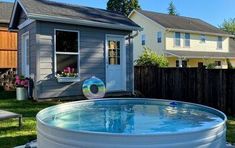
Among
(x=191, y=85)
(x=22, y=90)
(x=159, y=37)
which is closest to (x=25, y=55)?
(x=22, y=90)

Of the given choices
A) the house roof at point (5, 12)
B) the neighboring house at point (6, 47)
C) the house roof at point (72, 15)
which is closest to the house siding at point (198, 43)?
the house roof at point (5, 12)

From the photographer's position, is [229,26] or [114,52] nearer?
[114,52]

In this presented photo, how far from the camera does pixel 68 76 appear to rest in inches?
436

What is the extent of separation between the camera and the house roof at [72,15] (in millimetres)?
10512

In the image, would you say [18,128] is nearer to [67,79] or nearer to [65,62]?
[67,79]

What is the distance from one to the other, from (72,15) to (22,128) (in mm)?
5775

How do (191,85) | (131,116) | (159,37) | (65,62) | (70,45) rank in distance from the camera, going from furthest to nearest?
(159,37)
(70,45)
(65,62)
(191,85)
(131,116)

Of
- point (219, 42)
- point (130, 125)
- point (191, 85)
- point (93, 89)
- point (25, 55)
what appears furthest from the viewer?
point (219, 42)

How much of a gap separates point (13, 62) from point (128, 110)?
13384 mm

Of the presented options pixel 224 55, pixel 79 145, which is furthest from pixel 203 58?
Answer: pixel 79 145

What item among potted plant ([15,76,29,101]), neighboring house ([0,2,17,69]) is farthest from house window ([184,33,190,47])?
potted plant ([15,76,29,101])

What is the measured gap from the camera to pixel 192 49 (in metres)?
30.5

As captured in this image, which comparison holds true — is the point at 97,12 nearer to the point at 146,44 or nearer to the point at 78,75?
the point at 78,75

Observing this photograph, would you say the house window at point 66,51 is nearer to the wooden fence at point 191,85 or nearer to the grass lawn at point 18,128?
the grass lawn at point 18,128
